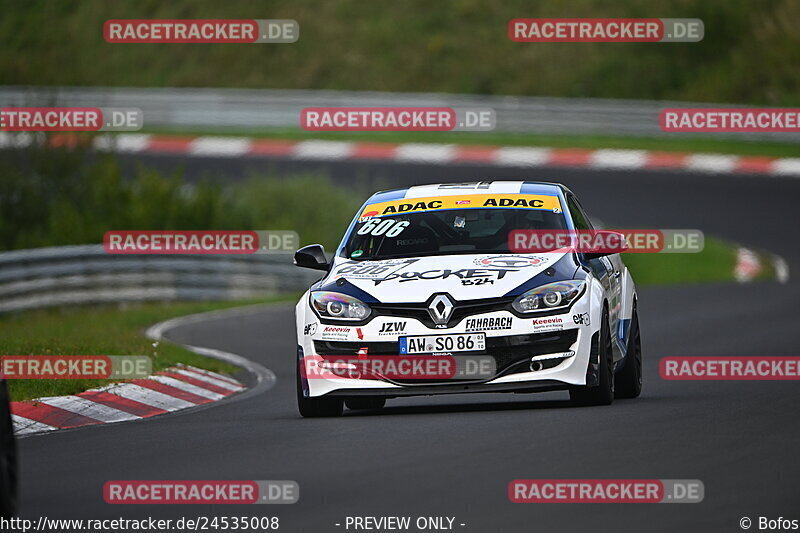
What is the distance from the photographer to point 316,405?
37.1ft

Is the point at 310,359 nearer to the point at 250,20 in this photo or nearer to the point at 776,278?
the point at 776,278

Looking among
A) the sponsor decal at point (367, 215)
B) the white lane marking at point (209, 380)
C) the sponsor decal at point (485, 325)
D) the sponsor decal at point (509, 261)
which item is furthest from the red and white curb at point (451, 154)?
the sponsor decal at point (485, 325)

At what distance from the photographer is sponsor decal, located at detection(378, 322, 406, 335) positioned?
10766 millimetres

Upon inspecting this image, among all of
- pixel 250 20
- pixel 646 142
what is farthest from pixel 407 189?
pixel 250 20

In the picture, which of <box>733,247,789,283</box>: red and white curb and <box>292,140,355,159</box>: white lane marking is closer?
<box>733,247,789,283</box>: red and white curb

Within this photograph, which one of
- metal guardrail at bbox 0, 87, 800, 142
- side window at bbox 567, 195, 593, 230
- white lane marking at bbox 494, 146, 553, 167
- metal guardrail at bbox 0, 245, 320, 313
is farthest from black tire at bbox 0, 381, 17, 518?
metal guardrail at bbox 0, 87, 800, 142

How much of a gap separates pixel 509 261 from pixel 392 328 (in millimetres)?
968

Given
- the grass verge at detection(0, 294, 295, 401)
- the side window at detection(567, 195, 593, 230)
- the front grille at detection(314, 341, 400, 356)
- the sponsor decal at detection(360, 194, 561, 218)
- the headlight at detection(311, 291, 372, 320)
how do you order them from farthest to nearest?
the grass verge at detection(0, 294, 295, 401) → the side window at detection(567, 195, 593, 230) → the sponsor decal at detection(360, 194, 561, 218) → the headlight at detection(311, 291, 372, 320) → the front grille at detection(314, 341, 400, 356)

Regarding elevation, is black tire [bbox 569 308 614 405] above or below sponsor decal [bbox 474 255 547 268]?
below

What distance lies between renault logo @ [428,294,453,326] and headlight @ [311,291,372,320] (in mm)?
424

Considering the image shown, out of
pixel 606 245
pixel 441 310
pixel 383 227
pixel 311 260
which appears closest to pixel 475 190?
pixel 383 227

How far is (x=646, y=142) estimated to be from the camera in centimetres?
3878

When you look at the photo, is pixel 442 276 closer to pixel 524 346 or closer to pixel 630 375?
pixel 524 346

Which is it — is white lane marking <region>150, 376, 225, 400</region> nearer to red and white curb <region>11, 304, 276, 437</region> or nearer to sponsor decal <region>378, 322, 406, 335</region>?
red and white curb <region>11, 304, 276, 437</region>
